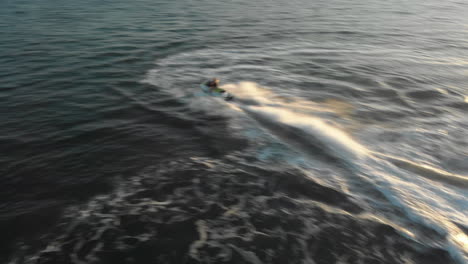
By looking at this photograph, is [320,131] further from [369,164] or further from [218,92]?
[218,92]

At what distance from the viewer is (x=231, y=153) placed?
9.94m

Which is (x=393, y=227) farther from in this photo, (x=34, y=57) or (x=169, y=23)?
(x=169, y=23)

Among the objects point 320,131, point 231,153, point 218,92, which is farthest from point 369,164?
point 218,92

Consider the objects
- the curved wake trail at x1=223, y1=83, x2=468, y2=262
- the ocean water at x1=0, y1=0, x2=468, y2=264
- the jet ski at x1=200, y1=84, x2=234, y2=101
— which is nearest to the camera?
the ocean water at x1=0, y1=0, x2=468, y2=264

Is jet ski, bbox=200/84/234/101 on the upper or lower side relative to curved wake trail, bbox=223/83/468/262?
upper

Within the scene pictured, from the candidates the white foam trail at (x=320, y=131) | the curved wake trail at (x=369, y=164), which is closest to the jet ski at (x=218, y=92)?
the curved wake trail at (x=369, y=164)

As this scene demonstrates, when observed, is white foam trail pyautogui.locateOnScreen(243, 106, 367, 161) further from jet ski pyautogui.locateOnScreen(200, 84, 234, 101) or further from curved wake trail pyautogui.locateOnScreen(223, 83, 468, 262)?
jet ski pyautogui.locateOnScreen(200, 84, 234, 101)

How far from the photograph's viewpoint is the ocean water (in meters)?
6.88

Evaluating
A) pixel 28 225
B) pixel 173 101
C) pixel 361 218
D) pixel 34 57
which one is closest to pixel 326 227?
pixel 361 218

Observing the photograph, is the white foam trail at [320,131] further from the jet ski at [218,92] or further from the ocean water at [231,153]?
the jet ski at [218,92]

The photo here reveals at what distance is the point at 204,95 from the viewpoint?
14234 mm

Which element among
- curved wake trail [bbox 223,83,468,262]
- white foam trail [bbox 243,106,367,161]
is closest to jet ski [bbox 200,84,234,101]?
curved wake trail [bbox 223,83,468,262]

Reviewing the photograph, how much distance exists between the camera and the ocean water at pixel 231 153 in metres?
6.88

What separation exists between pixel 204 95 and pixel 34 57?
10965 millimetres
